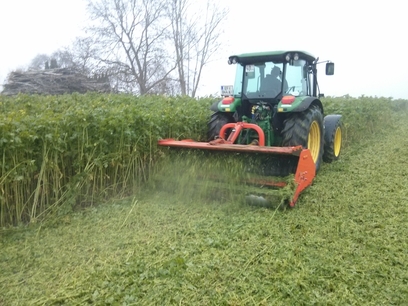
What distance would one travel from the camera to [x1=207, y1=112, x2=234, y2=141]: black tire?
555 centimetres

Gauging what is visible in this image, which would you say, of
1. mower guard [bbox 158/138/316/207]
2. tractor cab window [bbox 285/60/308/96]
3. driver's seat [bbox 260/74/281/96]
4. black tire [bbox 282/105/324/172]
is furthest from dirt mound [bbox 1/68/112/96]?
black tire [bbox 282/105/324/172]

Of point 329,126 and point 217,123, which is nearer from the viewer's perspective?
point 217,123

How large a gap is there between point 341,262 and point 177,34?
22404mm

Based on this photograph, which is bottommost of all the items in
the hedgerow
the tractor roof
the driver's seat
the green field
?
the green field

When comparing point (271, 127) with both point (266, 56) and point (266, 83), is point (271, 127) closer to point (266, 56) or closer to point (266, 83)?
point (266, 83)

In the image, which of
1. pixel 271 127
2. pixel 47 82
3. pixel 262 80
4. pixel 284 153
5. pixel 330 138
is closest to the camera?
pixel 284 153

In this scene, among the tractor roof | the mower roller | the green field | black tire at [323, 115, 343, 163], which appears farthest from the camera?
black tire at [323, 115, 343, 163]

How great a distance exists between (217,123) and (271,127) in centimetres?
85

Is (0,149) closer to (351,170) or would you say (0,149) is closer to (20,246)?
(20,246)

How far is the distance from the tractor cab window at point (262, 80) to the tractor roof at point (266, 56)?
0.08 metres

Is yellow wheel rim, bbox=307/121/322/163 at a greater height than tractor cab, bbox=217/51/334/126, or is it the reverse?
tractor cab, bbox=217/51/334/126

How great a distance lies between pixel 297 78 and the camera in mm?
5637

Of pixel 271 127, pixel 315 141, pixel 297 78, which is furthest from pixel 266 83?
pixel 315 141

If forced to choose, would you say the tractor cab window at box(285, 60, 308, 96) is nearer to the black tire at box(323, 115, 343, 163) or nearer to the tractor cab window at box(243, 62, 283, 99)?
the tractor cab window at box(243, 62, 283, 99)
